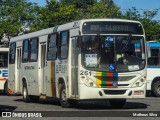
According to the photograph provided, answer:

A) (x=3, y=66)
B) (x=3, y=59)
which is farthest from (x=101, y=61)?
(x=3, y=59)

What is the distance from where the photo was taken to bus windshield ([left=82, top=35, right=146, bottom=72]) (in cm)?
1836

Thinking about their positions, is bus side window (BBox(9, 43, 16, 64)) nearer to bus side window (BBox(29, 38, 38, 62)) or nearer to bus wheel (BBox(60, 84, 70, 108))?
bus side window (BBox(29, 38, 38, 62))

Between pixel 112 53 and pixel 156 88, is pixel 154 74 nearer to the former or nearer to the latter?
pixel 156 88

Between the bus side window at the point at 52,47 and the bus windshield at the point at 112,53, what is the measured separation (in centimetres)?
267

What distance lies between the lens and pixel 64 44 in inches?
A: 779

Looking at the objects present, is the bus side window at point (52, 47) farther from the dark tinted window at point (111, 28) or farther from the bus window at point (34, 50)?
the dark tinted window at point (111, 28)

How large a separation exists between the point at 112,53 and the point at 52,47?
3409 mm

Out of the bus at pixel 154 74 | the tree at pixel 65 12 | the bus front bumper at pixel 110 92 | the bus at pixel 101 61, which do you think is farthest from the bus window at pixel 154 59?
the tree at pixel 65 12

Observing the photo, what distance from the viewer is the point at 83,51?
18.3 m

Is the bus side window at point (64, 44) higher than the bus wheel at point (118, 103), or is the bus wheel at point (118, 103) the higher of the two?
the bus side window at point (64, 44)

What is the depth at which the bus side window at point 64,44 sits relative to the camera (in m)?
19.6

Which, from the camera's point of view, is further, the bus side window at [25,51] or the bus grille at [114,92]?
the bus side window at [25,51]

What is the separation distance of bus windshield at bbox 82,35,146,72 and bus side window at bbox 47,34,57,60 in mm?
2667

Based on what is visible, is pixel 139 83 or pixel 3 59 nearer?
pixel 139 83
